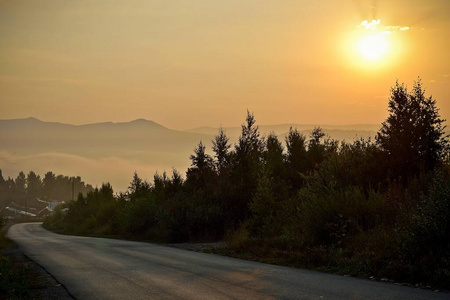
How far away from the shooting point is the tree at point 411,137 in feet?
82.4

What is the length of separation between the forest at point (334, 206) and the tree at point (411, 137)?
0.17 feet

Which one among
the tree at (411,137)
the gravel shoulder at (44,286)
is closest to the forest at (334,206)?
the tree at (411,137)

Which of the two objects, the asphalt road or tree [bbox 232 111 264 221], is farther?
tree [bbox 232 111 264 221]

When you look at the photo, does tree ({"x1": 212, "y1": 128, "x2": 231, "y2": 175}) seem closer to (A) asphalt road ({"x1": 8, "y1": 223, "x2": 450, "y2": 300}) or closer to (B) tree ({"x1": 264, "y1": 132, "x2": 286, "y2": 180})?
(B) tree ({"x1": 264, "y1": 132, "x2": 286, "y2": 180})

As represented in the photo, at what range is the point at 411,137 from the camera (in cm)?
2606

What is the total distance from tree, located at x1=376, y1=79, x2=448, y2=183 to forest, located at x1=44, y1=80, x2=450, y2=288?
53 millimetres

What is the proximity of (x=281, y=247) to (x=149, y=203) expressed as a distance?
22725 mm

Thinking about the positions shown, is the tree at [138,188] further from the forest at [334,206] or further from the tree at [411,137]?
the tree at [411,137]

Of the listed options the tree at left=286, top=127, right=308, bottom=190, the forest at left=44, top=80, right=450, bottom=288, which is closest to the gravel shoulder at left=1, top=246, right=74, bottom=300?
the forest at left=44, top=80, right=450, bottom=288

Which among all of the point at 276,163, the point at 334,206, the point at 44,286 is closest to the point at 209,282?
the point at 44,286

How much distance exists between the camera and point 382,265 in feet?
42.4

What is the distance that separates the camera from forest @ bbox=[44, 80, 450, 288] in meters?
12.9

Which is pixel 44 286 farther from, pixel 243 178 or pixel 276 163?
pixel 276 163

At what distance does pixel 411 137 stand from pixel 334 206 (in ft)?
35.0
